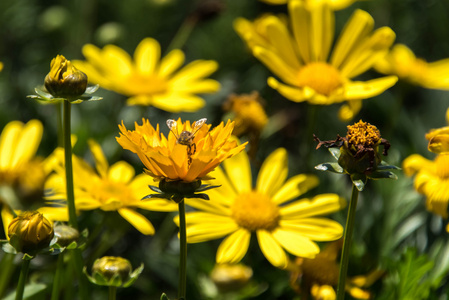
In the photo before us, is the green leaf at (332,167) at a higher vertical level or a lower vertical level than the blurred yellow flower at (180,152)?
lower

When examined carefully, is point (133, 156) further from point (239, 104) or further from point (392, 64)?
point (392, 64)

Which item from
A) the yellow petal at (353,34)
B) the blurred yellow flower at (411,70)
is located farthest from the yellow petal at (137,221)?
the blurred yellow flower at (411,70)

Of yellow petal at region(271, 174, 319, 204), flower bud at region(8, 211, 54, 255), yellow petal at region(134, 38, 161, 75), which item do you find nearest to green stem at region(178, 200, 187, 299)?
flower bud at region(8, 211, 54, 255)

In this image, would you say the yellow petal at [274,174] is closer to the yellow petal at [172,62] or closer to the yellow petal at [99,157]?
the yellow petal at [99,157]

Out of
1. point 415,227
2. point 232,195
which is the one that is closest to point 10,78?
point 232,195

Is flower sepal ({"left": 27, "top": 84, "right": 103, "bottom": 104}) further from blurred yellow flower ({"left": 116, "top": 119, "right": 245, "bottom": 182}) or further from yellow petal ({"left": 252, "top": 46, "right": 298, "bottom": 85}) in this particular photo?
yellow petal ({"left": 252, "top": 46, "right": 298, "bottom": 85})

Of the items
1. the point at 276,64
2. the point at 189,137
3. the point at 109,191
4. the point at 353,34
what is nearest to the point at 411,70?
the point at 353,34
